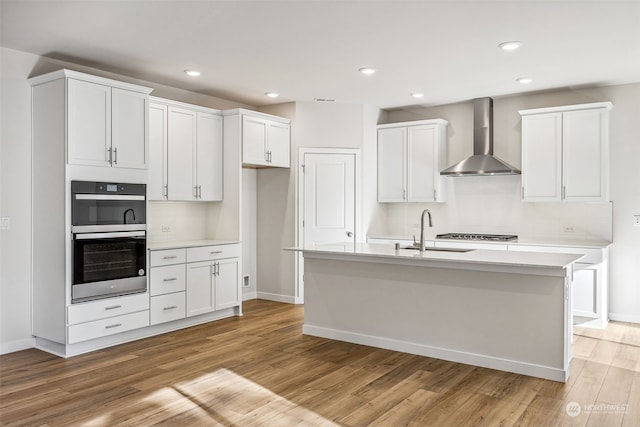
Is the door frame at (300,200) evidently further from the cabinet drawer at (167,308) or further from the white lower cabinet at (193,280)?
the cabinet drawer at (167,308)

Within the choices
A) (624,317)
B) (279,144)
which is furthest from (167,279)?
(624,317)

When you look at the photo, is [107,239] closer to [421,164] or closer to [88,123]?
[88,123]

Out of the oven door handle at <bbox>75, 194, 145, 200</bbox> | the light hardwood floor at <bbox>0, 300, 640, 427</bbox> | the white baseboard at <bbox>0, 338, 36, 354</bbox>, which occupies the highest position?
the oven door handle at <bbox>75, 194, 145, 200</bbox>

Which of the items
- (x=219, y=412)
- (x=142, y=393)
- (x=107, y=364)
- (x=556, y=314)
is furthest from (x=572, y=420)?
(x=107, y=364)

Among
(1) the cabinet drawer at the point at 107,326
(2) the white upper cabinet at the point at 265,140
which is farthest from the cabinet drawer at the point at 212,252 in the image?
(2) the white upper cabinet at the point at 265,140

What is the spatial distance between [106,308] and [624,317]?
5302 mm

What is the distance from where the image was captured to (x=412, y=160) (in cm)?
646

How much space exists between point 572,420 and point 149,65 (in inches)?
175

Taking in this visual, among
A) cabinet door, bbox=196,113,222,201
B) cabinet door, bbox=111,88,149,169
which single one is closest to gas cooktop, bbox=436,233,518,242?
cabinet door, bbox=196,113,222,201

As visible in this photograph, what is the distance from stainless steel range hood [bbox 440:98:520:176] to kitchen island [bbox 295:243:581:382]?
5.89ft

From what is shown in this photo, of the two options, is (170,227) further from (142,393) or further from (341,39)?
(341,39)

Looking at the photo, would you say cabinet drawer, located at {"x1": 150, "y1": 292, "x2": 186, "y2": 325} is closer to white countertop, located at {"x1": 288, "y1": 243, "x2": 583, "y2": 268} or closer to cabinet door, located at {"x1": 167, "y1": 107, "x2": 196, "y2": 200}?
cabinet door, located at {"x1": 167, "y1": 107, "x2": 196, "y2": 200}

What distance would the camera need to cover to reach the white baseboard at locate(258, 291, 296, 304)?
6340mm

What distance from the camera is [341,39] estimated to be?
392 cm
